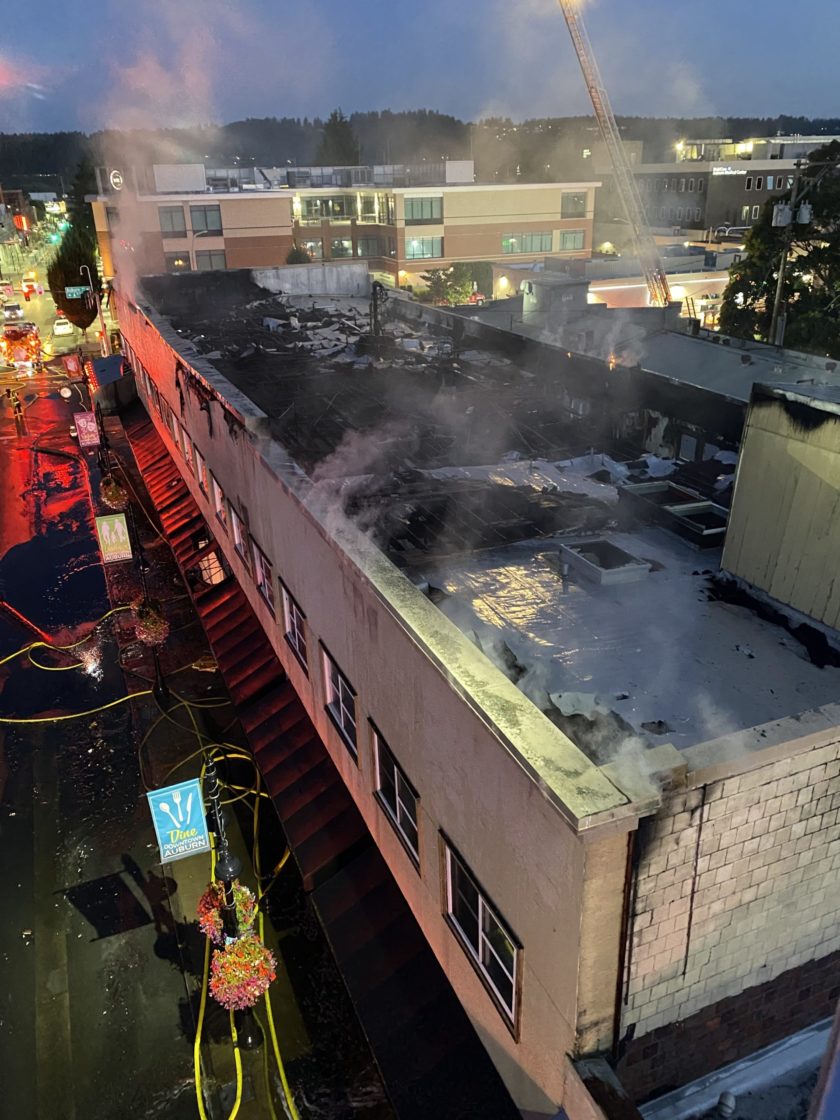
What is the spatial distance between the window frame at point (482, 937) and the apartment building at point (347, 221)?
51.9 metres

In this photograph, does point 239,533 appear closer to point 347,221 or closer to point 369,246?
point 369,246

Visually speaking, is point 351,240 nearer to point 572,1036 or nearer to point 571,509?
point 571,509

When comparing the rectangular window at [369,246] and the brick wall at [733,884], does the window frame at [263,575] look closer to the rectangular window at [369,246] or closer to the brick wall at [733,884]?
the brick wall at [733,884]

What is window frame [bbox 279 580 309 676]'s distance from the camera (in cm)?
1280

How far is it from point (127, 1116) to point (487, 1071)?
5.19 metres

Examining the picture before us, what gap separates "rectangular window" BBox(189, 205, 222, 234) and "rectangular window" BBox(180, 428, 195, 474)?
A: 40.7 meters

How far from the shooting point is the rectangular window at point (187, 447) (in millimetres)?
21506

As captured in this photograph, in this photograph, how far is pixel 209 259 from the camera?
192ft

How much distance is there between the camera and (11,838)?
14.9 meters

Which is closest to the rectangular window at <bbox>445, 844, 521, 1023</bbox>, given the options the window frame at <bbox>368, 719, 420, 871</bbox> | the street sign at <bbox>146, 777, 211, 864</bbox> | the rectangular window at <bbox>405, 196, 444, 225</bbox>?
the window frame at <bbox>368, 719, 420, 871</bbox>

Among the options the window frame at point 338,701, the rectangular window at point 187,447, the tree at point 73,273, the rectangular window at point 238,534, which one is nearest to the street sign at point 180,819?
the window frame at point 338,701

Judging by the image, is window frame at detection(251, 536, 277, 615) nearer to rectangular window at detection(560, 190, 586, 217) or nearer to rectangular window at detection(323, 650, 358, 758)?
rectangular window at detection(323, 650, 358, 758)

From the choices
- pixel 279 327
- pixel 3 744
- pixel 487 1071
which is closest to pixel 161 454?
pixel 279 327

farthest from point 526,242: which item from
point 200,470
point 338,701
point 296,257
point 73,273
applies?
point 338,701
